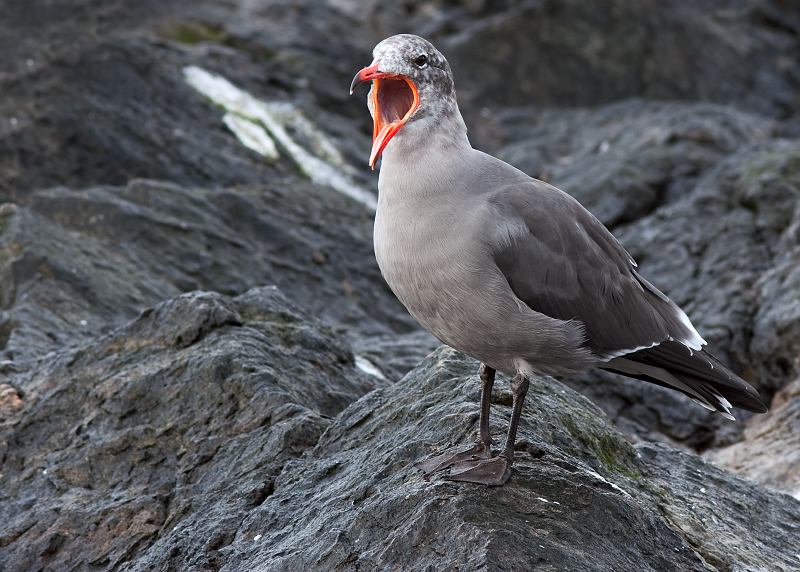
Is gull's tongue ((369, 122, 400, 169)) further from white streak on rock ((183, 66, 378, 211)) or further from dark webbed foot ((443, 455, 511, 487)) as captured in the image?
white streak on rock ((183, 66, 378, 211))

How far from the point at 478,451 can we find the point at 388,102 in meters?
1.82

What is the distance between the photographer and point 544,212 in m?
4.70

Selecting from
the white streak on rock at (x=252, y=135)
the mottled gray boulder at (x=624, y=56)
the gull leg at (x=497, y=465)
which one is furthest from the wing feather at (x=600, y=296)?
the mottled gray boulder at (x=624, y=56)

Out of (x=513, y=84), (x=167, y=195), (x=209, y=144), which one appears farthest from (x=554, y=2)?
(x=167, y=195)

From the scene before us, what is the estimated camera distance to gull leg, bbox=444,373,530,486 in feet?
14.0

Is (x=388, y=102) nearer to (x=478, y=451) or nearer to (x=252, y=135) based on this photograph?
(x=478, y=451)

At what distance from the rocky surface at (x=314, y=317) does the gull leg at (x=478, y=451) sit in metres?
0.15

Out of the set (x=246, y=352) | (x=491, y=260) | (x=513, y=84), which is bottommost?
(x=513, y=84)

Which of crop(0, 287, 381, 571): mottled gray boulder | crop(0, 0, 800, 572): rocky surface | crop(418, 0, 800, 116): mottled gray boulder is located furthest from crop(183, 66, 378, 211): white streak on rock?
crop(0, 287, 381, 571): mottled gray boulder

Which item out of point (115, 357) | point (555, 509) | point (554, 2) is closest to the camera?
point (555, 509)

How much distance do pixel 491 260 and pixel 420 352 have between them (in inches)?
149

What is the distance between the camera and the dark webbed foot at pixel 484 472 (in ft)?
14.0

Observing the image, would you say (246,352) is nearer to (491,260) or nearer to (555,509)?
(491,260)

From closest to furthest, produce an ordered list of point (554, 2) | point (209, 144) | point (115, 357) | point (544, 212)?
1. point (544, 212)
2. point (115, 357)
3. point (209, 144)
4. point (554, 2)
